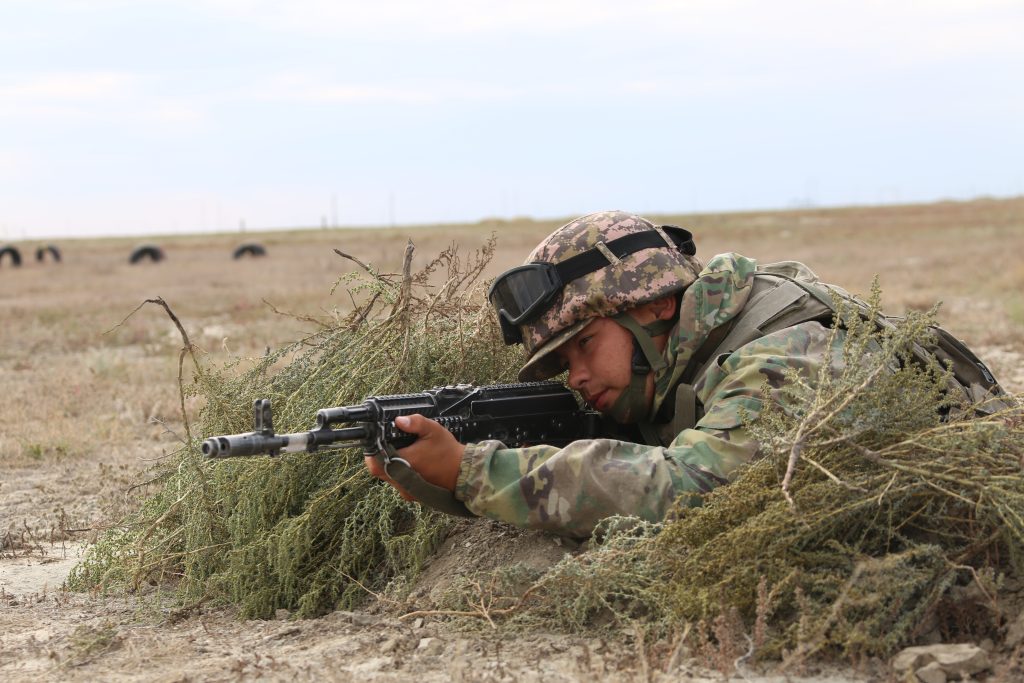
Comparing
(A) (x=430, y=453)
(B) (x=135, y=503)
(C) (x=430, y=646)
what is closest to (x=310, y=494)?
(A) (x=430, y=453)

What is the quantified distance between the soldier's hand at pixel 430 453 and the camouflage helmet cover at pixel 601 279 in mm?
643

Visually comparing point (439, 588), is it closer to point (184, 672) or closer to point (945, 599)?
point (184, 672)

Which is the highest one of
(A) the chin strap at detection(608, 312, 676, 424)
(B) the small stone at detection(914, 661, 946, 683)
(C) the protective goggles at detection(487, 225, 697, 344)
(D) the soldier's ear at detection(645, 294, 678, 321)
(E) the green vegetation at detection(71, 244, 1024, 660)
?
(C) the protective goggles at detection(487, 225, 697, 344)

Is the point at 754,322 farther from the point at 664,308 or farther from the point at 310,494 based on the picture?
the point at 310,494

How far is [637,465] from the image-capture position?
3.32m

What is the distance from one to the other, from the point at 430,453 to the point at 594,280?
34.1 inches

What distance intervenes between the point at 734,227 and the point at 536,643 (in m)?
52.8

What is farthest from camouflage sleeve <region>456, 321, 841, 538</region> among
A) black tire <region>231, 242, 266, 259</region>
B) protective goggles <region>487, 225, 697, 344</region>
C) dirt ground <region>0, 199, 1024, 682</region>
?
black tire <region>231, 242, 266, 259</region>

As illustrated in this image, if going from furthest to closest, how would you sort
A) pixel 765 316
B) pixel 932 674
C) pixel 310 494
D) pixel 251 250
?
1. pixel 251 250
2. pixel 310 494
3. pixel 765 316
4. pixel 932 674

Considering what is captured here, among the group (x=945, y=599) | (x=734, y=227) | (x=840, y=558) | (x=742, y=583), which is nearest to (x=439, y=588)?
(x=742, y=583)

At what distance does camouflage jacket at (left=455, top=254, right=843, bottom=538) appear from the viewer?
329 centimetres

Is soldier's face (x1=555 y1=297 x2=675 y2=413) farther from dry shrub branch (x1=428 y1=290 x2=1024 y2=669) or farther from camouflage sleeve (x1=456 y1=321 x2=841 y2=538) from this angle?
dry shrub branch (x1=428 y1=290 x2=1024 y2=669)

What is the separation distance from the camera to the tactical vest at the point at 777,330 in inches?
145

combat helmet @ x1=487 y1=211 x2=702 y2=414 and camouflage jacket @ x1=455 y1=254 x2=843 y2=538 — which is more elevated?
combat helmet @ x1=487 y1=211 x2=702 y2=414
